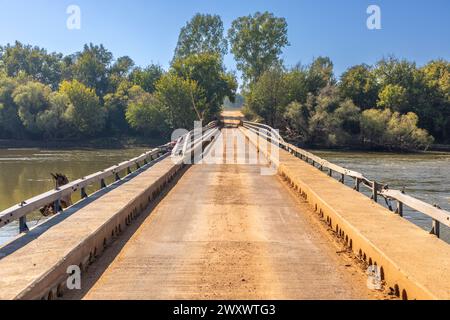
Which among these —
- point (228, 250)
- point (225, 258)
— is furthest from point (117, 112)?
point (225, 258)

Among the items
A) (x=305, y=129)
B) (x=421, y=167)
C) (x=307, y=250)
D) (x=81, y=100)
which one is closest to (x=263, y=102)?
(x=305, y=129)

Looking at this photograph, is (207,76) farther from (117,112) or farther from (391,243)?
(391,243)

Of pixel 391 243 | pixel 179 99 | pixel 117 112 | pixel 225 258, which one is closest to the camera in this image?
pixel 391 243

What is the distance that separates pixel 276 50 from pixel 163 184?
99939 millimetres

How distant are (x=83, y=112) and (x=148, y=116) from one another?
501 inches

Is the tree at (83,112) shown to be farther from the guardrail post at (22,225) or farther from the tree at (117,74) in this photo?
the guardrail post at (22,225)

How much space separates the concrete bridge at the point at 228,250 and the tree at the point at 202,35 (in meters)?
111

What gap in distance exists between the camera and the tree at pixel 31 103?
93500mm

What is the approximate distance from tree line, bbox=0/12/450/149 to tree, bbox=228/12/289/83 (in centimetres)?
22

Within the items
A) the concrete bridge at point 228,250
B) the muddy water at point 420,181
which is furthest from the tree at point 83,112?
the concrete bridge at point 228,250

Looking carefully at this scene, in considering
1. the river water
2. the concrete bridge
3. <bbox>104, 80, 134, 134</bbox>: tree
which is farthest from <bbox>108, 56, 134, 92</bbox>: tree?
the concrete bridge

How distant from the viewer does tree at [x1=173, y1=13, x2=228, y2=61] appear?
122438 mm

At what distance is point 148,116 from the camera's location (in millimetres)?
94500
